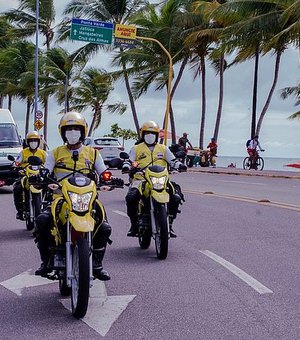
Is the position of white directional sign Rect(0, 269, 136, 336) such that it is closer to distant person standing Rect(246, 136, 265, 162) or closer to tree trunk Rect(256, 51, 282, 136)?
distant person standing Rect(246, 136, 265, 162)

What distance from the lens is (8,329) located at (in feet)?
18.9

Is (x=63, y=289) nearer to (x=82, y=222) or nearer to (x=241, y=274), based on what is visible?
(x=82, y=222)

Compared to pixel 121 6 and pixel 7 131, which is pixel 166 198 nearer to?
pixel 7 131

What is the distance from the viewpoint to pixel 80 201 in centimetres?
605

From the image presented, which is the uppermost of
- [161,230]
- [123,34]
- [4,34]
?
[4,34]

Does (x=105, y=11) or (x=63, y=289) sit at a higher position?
(x=105, y=11)

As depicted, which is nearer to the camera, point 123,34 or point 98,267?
point 98,267

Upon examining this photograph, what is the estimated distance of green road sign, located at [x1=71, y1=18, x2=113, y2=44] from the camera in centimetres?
3484

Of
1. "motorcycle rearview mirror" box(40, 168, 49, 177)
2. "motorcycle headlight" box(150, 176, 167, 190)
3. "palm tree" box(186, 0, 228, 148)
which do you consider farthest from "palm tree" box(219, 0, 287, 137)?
"motorcycle rearview mirror" box(40, 168, 49, 177)

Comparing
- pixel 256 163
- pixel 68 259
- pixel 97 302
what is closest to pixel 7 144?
pixel 97 302

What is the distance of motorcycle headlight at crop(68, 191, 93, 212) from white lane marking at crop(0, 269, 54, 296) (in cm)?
152

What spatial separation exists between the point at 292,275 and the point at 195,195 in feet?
37.4

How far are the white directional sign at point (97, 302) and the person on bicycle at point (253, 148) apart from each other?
27756 millimetres

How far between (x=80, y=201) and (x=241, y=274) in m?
2.58
